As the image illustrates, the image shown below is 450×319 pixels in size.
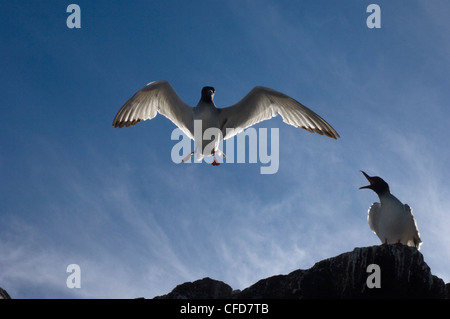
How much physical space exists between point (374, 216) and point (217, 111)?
4.46m

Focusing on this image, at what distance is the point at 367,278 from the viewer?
8.59 metres

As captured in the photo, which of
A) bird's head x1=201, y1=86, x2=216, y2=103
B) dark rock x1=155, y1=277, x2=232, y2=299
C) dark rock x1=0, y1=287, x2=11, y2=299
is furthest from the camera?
bird's head x1=201, y1=86, x2=216, y2=103

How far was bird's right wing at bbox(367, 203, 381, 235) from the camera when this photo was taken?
37.4ft

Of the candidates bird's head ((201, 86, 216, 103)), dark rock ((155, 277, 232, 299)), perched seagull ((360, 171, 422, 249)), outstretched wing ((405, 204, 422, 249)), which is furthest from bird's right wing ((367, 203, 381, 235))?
bird's head ((201, 86, 216, 103))

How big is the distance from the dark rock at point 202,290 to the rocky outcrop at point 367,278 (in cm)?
57

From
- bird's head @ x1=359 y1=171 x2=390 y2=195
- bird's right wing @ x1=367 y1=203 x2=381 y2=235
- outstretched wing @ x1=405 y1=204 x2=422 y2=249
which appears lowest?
outstretched wing @ x1=405 y1=204 x2=422 y2=249

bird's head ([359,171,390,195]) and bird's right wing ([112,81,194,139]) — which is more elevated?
bird's right wing ([112,81,194,139])

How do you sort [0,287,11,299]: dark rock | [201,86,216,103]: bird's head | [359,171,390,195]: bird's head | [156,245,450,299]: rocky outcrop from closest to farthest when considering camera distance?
1. [156,245,450,299]: rocky outcrop
2. [0,287,11,299]: dark rock
3. [359,171,390,195]: bird's head
4. [201,86,216,103]: bird's head

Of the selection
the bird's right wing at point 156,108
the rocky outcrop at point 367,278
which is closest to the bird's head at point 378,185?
the rocky outcrop at point 367,278

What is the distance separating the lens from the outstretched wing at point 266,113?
44.3ft

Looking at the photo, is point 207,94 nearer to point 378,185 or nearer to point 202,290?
point 378,185

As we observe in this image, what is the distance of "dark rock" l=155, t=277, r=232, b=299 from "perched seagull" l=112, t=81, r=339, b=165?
4266mm

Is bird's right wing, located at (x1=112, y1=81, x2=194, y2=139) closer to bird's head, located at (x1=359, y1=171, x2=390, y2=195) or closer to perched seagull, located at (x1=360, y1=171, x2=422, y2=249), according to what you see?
bird's head, located at (x1=359, y1=171, x2=390, y2=195)
